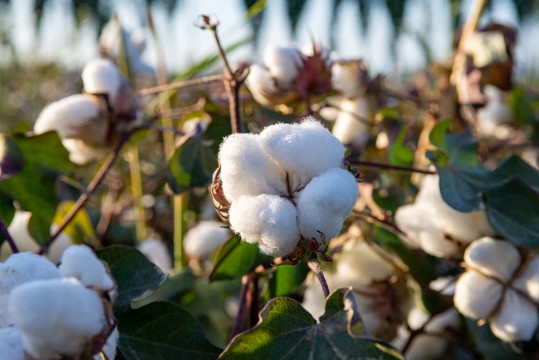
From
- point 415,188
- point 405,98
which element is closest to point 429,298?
point 415,188

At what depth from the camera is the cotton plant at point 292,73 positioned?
63cm

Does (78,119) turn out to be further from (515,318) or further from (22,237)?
(515,318)

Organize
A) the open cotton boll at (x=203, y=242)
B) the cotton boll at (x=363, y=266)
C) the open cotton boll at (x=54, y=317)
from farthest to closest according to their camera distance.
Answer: the open cotton boll at (x=203, y=242) → the cotton boll at (x=363, y=266) → the open cotton boll at (x=54, y=317)

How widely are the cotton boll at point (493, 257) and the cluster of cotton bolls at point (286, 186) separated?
23 cm

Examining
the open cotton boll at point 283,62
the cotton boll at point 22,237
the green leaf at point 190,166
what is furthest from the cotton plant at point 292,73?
the cotton boll at point 22,237

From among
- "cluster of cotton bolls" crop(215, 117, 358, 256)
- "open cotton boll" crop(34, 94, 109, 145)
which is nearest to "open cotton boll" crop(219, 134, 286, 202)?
"cluster of cotton bolls" crop(215, 117, 358, 256)

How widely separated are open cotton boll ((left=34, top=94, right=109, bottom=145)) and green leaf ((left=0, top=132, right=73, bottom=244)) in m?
0.03

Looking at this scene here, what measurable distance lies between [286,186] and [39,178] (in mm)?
358

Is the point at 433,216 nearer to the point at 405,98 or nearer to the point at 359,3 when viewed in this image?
the point at 405,98

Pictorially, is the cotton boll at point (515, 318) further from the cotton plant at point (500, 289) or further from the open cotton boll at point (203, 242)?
the open cotton boll at point (203, 242)

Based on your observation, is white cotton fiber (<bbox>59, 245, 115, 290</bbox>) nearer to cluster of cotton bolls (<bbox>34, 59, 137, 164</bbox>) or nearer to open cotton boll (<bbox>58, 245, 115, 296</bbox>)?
open cotton boll (<bbox>58, 245, 115, 296</bbox>)

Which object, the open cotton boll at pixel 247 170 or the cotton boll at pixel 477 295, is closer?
the open cotton boll at pixel 247 170

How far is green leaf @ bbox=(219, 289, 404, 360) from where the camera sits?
0.36 metres

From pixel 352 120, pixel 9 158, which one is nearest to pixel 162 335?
pixel 9 158
